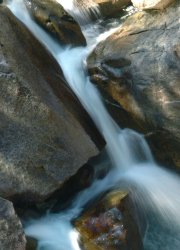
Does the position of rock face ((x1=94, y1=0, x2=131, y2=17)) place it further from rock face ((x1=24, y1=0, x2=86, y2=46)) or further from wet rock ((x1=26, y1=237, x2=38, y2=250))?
wet rock ((x1=26, y1=237, x2=38, y2=250))

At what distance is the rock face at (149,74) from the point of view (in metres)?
6.15

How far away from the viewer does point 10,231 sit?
467 cm

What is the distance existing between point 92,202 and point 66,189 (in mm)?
419

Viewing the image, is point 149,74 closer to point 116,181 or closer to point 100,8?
point 116,181

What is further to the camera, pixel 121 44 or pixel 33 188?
pixel 121 44

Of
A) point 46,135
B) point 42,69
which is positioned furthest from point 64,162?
point 42,69

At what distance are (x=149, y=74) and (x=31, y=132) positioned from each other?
6.17 feet

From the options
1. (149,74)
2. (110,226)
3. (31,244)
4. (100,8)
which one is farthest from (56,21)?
(31,244)

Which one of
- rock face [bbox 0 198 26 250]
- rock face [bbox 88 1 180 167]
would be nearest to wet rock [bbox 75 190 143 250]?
rock face [bbox 0 198 26 250]

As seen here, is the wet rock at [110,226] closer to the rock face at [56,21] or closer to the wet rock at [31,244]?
the wet rock at [31,244]

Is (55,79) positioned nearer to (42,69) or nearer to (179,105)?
(42,69)

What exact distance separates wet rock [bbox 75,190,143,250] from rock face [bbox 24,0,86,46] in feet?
9.98

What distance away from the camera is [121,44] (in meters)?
6.67

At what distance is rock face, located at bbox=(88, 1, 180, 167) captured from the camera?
615 cm
